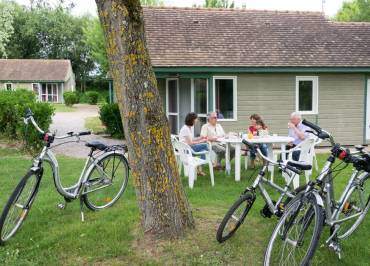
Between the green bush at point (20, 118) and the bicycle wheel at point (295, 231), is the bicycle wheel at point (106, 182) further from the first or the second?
the green bush at point (20, 118)

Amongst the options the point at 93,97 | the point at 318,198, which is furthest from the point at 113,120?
the point at 93,97

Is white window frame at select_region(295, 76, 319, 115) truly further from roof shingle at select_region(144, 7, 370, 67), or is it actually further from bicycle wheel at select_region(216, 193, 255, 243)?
bicycle wheel at select_region(216, 193, 255, 243)

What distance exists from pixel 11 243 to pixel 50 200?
179cm

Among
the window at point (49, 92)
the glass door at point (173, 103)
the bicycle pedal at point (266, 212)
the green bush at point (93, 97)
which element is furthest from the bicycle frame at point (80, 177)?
the window at point (49, 92)

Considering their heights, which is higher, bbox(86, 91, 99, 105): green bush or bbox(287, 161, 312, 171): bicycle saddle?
bbox(86, 91, 99, 105): green bush

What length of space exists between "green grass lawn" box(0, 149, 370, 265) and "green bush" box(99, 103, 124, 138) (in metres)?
10.00

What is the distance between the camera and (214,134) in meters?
9.24

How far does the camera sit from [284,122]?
14.7 m

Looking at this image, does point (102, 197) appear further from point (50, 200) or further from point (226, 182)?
point (226, 182)

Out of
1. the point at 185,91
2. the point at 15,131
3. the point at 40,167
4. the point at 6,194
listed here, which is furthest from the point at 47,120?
the point at 40,167

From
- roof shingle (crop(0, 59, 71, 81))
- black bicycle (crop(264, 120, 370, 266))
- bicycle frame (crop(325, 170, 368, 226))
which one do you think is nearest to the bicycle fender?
black bicycle (crop(264, 120, 370, 266))

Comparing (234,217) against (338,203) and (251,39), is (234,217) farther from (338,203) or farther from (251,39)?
(251,39)

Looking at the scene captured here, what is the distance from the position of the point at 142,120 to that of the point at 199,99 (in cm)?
1044

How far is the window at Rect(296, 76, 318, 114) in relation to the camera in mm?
14883
